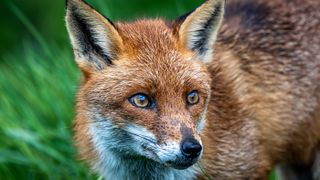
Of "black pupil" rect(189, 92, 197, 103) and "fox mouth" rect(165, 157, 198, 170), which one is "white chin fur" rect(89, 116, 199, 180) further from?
"black pupil" rect(189, 92, 197, 103)

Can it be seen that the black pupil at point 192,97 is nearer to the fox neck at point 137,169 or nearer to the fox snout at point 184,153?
the fox snout at point 184,153

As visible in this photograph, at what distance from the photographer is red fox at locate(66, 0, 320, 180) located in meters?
6.11

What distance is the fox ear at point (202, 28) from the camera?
6.48 meters

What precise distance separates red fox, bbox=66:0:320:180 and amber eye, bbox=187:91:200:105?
0.01 m

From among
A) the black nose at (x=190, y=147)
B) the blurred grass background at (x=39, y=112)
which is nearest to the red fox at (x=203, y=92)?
the black nose at (x=190, y=147)

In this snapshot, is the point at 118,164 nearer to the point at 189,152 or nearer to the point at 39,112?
the point at 189,152

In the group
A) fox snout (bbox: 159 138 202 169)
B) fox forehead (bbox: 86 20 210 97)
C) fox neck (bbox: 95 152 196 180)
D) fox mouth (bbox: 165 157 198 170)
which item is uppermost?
fox forehead (bbox: 86 20 210 97)

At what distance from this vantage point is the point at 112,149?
21.2 feet

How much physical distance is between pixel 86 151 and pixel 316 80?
198 cm

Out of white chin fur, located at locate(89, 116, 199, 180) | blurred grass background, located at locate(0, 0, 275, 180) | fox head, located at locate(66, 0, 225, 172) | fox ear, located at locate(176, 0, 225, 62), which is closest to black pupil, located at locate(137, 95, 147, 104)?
fox head, located at locate(66, 0, 225, 172)

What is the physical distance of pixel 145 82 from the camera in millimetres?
6141

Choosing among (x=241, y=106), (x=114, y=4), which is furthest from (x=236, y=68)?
(x=114, y=4)

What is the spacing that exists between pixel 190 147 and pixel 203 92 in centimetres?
60

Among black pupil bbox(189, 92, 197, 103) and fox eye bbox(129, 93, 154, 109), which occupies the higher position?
black pupil bbox(189, 92, 197, 103)
